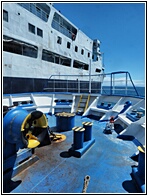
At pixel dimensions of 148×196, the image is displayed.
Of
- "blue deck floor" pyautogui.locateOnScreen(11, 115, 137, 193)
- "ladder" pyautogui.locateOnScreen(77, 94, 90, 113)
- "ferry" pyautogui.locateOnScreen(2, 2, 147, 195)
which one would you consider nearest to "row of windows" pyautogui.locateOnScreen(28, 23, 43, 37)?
"ferry" pyautogui.locateOnScreen(2, 2, 147, 195)

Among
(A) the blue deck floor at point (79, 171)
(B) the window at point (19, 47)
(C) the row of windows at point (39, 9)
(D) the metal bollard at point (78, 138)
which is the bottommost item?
(A) the blue deck floor at point (79, 171)

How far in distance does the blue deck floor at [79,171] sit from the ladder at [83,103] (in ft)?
12.2

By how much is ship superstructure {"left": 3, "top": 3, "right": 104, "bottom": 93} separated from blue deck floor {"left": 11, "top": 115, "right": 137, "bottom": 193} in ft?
12.5

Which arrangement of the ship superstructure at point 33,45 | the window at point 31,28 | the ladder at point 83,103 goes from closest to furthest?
the ladder at point 83,103
the ship superstructure at point 33,45
the window at point 31,28

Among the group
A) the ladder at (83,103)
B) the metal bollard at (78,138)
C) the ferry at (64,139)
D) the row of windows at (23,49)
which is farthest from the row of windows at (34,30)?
the metal bollard at (78,138)

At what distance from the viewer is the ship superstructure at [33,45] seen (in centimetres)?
883

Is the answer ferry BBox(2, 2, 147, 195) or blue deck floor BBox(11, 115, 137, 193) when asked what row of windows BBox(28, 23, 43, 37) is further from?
blue deck floor BBox(11, 115, 137, 193)

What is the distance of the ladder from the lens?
7351 millimetres

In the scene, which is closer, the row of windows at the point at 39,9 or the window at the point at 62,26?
the row of windows at the point at 39,9

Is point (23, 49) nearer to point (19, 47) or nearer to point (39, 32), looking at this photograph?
point (19, 47)

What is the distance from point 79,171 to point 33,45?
11.0 meters

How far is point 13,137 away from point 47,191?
0.98 meters

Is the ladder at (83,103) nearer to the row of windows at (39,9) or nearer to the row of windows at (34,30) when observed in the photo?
the row of windows at (34,30)

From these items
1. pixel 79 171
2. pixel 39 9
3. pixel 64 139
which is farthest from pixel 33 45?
pixel 79 171
